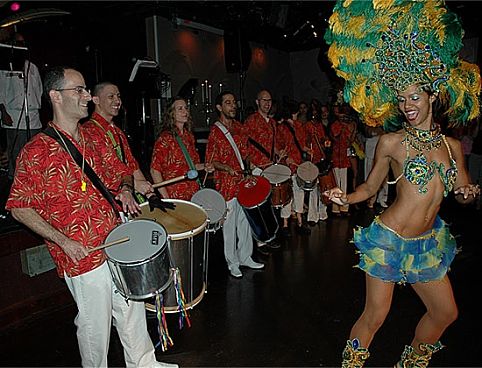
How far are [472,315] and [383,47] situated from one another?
236cm

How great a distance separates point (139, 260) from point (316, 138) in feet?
15.0

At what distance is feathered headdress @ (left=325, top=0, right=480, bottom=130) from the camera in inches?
76.9

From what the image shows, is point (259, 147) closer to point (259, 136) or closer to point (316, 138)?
point (259, 136)

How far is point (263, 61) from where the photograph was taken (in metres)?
11.9

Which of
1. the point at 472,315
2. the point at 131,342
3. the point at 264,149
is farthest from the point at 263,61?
the point at 131,342

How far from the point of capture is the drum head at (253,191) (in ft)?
12.6

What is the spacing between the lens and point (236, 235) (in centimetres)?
437

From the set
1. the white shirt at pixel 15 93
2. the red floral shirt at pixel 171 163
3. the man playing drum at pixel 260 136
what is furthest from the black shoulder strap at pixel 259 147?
the white shirt at pixel 15 93

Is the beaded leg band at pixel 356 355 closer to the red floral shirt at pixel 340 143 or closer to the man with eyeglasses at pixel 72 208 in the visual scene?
the man with eyeglasses at pixel 72 208

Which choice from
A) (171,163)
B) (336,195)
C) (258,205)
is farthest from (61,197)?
(258,205)

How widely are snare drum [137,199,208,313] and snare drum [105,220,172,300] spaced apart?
321mm

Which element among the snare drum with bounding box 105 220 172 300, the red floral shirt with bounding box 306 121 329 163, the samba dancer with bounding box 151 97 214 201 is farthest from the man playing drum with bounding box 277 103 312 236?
the snare drum with bounding box 105 220 172 300

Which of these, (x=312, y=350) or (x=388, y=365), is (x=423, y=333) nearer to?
(x=388, y=365)

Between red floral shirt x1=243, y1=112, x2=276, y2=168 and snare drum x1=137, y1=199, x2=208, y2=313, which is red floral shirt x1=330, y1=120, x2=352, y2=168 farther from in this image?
snare drum x1=137, y1=199, x2=208, y2=313
